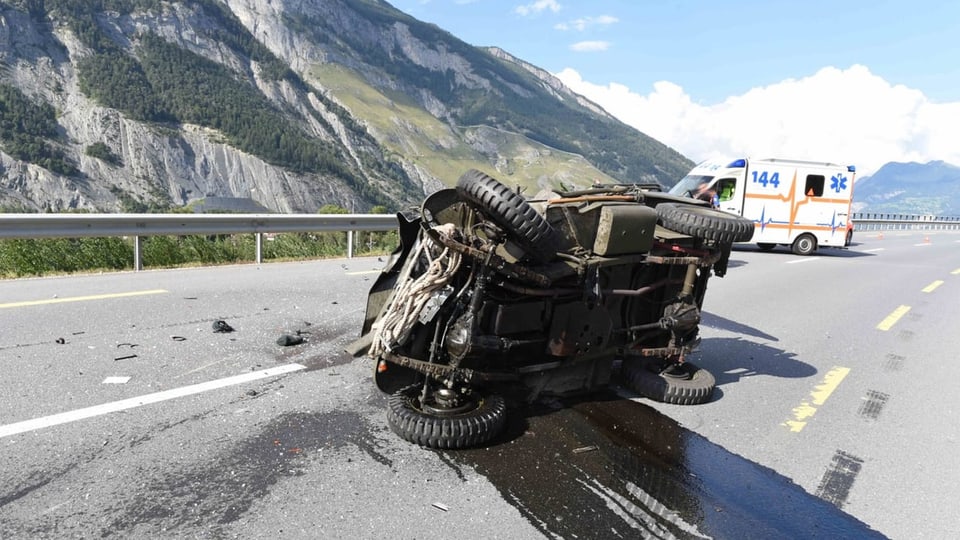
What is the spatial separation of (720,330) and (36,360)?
22.2 ft

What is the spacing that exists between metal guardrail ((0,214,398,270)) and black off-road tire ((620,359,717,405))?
7860 millimetres


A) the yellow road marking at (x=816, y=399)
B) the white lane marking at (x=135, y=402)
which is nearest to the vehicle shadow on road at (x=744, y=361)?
the yellow road marking at (x=816, y=399)

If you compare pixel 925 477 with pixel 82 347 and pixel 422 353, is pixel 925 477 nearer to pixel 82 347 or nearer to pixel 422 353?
pixel 422 353

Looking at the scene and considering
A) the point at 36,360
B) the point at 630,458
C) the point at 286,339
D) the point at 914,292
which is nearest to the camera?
the point at 630,458

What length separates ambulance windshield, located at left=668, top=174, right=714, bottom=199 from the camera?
17.8m

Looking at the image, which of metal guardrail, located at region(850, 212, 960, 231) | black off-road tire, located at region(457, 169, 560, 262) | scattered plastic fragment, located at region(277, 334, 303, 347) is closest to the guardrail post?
scattered plastic fragment, located at region(277, 334, 303, 347)

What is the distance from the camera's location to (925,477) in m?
3.48

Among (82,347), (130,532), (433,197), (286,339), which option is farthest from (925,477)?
(82,347)

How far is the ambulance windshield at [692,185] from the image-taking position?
17.8 meters

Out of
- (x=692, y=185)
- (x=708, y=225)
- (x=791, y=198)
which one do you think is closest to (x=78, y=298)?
(x=708, y=225)

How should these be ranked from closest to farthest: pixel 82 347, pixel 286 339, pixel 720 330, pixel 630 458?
1. pixel 630 458
2. pixel 82 347
3. pixel 286 339
4. pixel 720 330

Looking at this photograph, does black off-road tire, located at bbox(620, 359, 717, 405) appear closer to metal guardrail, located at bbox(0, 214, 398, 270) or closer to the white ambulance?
metal guardrail, located at bbox(0, 214, 398, 270)

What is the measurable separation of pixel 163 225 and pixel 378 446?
788 cm

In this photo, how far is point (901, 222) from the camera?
4028 cm
